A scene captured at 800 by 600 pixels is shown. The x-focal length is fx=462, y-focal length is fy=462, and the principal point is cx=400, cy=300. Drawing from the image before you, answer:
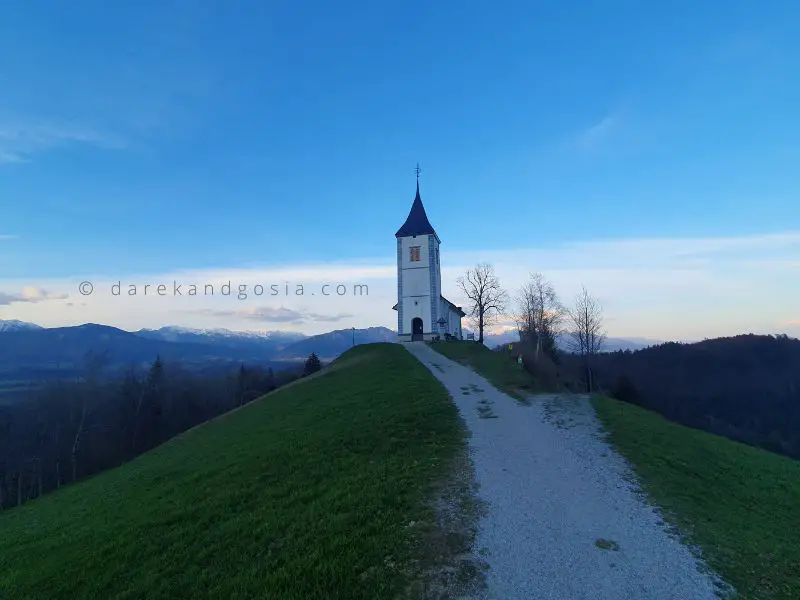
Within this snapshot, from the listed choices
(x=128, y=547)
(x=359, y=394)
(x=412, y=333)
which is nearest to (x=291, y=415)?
(x=359, y=394)

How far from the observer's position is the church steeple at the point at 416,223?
5094 cm

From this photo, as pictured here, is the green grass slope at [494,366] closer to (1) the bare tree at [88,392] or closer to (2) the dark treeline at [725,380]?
(2) the dark treeline at [725,380]

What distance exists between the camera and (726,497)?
40.4ft

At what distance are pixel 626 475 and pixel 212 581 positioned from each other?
10519mm

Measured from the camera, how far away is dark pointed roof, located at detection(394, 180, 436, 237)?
50963mm

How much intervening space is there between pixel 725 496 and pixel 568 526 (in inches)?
233

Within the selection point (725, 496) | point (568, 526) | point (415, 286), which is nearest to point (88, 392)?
point (415, 286)

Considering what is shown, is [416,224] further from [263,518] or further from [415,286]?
[263,518]

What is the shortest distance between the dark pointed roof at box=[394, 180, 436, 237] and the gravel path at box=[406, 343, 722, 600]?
35676mm

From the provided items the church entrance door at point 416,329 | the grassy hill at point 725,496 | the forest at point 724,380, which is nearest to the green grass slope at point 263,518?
the grassy hill at point 725,496

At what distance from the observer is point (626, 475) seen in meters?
12.7

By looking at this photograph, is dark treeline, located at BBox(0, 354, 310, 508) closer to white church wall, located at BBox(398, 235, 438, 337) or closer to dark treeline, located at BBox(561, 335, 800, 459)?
white church wall, located at BBox(398, 235, 438, 337)

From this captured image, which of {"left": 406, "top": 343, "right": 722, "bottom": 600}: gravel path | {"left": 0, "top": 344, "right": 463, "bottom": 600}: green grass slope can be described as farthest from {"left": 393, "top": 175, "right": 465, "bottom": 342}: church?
{"left": 406, "top": 343, "right": 722, "bottom": 600}: gravel path

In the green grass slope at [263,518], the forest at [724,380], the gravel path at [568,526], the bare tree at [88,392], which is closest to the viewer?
the gravel path at [568,526]
